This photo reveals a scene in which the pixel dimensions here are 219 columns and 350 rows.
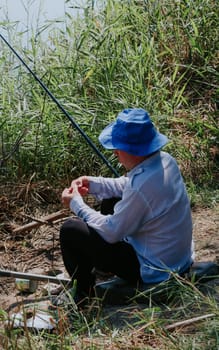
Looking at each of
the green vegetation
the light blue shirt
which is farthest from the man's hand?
the green vegetation

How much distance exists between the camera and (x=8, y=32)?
7.39 metres

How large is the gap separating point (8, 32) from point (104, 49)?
0.92m

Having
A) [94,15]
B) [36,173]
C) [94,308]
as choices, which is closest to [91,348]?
[94,308]

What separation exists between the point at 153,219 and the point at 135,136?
417 millimetres

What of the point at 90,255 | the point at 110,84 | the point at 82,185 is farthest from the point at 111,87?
the point at 90,255

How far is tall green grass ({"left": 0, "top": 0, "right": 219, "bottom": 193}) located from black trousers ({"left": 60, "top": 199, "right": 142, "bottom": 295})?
1861mm

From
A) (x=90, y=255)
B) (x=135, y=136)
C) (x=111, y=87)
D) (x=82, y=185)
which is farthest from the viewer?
(x=111, y=87)

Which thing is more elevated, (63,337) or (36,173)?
(63,337)

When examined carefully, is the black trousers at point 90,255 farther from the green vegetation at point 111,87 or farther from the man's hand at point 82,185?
the green vegetation at point 111,87

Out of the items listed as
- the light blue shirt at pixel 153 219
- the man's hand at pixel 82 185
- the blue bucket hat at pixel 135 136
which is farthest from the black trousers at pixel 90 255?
the blue bucket hat at pixel 135 136

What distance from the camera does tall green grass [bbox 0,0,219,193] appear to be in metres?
6.38

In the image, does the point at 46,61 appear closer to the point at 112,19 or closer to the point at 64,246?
the point at 112,19

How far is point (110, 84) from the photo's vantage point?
22.0ft

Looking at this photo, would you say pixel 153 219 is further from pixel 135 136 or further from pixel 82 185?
pixel 82 185
